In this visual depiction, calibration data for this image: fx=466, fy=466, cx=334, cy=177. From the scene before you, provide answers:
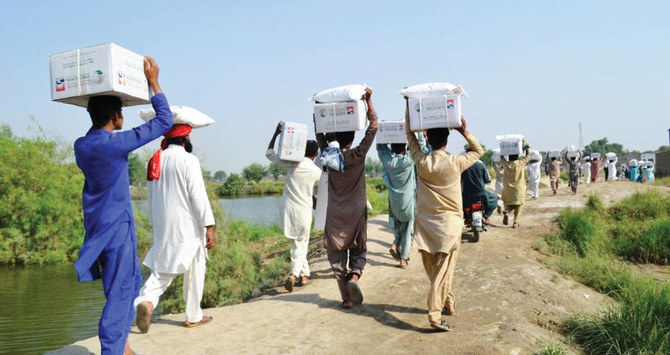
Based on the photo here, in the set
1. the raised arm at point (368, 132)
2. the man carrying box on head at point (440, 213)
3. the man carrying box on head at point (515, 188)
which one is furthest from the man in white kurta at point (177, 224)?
the man carrying box on head at point (515, 188)

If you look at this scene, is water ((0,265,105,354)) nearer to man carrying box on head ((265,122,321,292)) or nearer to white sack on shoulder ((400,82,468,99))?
man carrying box on head ((265,122,321,292))

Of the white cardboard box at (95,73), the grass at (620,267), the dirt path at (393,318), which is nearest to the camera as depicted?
the white cardboard box at (95,73)

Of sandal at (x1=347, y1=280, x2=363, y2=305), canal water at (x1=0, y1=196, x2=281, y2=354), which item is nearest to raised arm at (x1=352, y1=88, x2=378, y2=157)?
Result: sandal at (x1=347, y1=280, x2=363, y2=305)

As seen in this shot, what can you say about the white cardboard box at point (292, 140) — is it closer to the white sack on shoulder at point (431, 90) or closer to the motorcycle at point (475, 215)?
the white sack on shoulder at point (431, 90)

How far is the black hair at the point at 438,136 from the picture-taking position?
4559mm

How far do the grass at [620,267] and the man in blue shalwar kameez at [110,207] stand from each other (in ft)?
13.9

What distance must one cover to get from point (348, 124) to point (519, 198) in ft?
24.1

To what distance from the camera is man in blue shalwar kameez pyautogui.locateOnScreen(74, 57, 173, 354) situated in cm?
322

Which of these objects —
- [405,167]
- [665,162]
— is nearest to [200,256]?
[405,167]

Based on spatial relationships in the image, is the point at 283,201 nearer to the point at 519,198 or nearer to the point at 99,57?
the point at 99,57

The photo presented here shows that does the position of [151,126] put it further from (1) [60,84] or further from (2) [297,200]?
(2) [297,200]

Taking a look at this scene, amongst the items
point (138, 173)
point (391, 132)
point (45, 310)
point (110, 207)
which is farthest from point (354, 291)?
point (138, 173)

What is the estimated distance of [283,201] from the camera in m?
6.49

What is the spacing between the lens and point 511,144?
1154 centimetres
